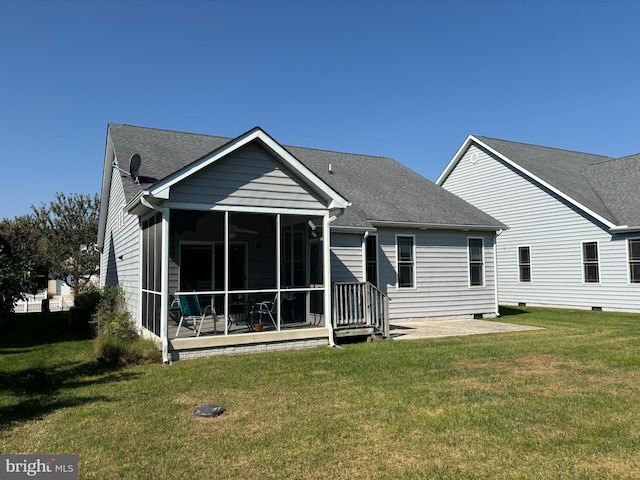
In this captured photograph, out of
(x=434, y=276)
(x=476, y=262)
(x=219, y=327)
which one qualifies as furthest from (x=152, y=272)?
(x=476, y=262)

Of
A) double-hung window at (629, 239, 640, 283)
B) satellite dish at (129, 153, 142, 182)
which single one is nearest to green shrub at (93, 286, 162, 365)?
satellite dish at (129, 153, 142, 182)

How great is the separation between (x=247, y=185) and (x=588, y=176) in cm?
1870

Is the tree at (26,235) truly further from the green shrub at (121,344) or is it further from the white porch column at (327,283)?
the white porch column at (327,283)

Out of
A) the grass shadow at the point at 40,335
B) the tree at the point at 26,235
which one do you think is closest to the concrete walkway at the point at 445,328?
the grass shadow at the point at 40,335

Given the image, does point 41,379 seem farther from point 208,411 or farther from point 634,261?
point 634,261

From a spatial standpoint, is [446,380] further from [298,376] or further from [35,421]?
[35,421]

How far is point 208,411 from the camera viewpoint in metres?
5.53

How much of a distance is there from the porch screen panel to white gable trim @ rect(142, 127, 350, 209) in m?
0.93

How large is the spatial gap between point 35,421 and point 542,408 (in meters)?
6.03

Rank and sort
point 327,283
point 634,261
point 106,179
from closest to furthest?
point 327,283
point 634,261
point 106,179

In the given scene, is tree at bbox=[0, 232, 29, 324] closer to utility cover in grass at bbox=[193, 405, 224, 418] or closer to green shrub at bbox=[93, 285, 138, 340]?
green shrub at bbox=[93, 285, 138, 340]

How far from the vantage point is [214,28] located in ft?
41.2

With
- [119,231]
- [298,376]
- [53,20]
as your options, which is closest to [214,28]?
[53,20]

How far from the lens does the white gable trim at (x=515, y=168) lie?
56.9 ft
